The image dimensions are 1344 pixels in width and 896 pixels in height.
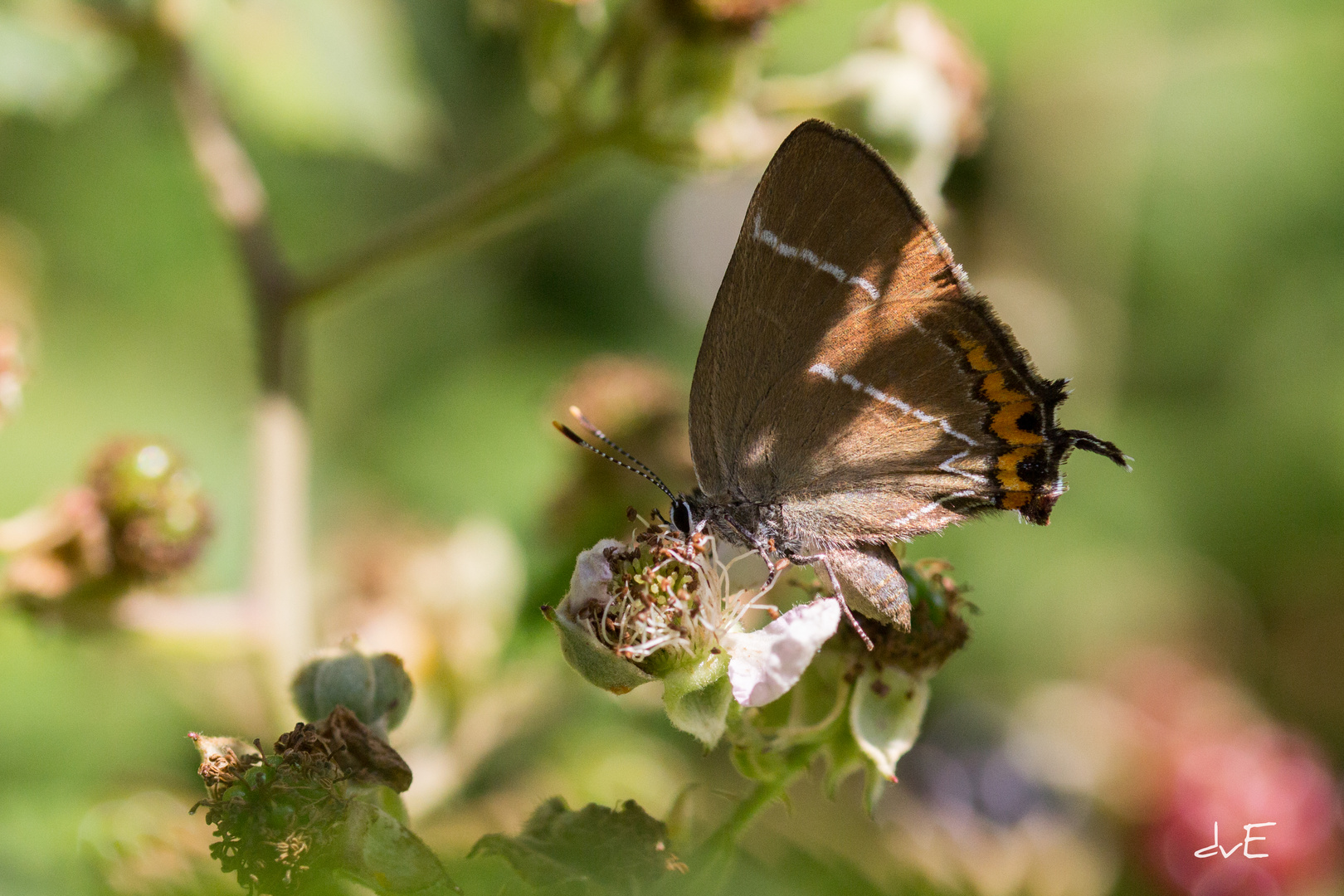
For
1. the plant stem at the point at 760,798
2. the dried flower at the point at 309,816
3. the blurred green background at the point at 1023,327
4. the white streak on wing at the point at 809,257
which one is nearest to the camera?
the dried flower at the point at 309,816

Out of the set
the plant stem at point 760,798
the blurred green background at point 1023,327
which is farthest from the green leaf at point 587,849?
the blurred green background at point 1023,327

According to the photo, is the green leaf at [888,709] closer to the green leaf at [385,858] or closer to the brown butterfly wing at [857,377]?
the brown butterfly wing at [857,377]

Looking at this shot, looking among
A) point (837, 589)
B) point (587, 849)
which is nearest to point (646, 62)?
A: point (837, 589)

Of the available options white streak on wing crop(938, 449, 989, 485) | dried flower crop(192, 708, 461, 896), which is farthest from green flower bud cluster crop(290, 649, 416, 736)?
white streak on wing crop(938, 449, 989, 485)

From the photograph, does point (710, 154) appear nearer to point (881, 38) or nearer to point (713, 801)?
point (881, 38)

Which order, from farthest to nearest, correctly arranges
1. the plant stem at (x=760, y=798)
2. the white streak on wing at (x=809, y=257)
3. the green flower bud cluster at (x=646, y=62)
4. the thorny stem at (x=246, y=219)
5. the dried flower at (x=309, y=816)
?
the thorny stem at (x=246, y=219) → the green flower bud cluster at (x=646, y=62) → the white streak on wing at (x=809, y=257) → the plant stem at (x=760, y=798) → the dried flower at (x=309, y=816)

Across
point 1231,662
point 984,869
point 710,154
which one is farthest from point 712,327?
point 1231,662

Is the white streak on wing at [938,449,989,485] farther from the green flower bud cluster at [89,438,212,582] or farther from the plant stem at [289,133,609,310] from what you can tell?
the green flower bud cluster at [89,438,212,582]
